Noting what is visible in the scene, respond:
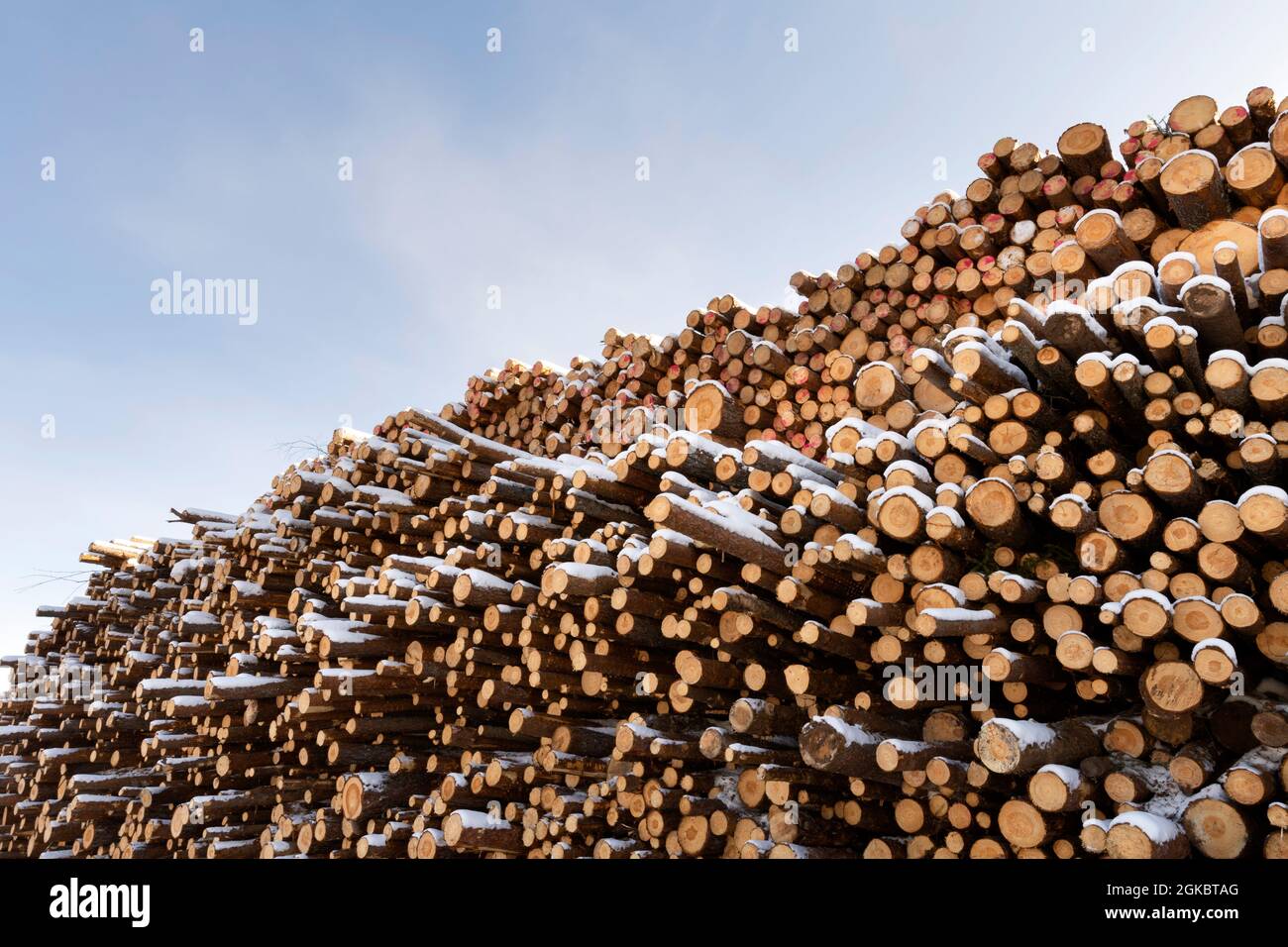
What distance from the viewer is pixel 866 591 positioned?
3580mm

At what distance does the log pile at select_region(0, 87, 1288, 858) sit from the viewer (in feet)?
9.41

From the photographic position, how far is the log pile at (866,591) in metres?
2.87

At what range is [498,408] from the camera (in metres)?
8.29

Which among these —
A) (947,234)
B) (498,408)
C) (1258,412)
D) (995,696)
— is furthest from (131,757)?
(1258,412)

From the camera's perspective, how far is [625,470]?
429 cm

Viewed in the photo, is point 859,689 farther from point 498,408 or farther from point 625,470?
point 498,408

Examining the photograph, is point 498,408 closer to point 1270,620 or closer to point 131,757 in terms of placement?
point 131,757

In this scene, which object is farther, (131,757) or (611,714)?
(131,757)
